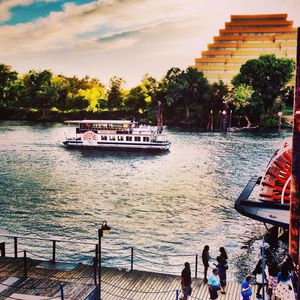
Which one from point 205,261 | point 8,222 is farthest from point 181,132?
point 205,261

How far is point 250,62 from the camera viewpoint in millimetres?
59219

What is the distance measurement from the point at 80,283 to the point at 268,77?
5496 cm

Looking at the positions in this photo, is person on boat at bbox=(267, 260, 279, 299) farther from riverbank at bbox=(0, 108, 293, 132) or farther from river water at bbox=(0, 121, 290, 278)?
riverbank at bbox=(0, 108, 293, 132)

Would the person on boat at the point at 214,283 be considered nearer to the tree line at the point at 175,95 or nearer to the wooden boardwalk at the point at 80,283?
the wooden boardwalk at the point at 80,283

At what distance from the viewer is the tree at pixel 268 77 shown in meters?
57.5

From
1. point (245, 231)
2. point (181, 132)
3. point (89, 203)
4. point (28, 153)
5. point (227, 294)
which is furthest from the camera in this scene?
point (181, 132)

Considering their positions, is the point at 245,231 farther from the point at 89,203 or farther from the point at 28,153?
the point at 28,153

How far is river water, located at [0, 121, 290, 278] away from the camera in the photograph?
47.2 feet

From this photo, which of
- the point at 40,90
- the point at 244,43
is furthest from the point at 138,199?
the point at 244,43

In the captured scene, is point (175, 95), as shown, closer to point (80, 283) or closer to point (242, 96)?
point (242, 96)

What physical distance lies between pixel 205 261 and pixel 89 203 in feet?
42.6

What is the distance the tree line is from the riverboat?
20.3 meters

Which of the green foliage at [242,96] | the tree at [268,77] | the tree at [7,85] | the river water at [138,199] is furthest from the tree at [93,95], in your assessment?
the river water at [138,199]

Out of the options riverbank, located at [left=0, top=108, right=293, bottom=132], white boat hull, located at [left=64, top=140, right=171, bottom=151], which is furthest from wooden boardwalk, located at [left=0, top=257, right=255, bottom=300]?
riverbank, located at [left=0, top=108, right=293, bottom=132]
